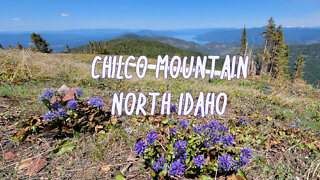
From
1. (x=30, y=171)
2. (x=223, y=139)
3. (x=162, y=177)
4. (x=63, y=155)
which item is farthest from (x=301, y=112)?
(x=30, y=171)

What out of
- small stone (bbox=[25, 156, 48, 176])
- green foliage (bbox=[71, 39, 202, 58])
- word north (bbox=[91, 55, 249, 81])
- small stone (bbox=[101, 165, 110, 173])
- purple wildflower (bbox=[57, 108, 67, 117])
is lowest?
small stone (bbox=[101, 165, 110, 173])

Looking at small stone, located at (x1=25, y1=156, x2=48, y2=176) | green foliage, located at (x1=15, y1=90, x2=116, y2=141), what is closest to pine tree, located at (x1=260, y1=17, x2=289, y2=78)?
green foliage, located at (x1=15, y1=90, x2=116, y2=141)

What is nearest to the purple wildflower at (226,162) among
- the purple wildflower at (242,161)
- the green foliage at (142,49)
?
the purple wildflower at (242,161)

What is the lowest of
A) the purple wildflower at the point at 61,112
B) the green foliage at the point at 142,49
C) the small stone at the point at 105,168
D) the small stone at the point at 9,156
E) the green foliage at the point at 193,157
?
the small stone at the point at 105,168

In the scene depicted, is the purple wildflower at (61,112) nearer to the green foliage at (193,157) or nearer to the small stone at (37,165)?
the small stone at (37,165)

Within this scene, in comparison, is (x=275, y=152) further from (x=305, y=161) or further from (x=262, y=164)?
(x=262, y=164)

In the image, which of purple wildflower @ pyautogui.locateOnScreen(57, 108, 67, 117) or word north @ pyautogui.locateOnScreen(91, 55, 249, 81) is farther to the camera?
word north @ pyautogui.locateOnScreen(91, 55, 249, 81)

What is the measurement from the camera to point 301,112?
5.63 metres

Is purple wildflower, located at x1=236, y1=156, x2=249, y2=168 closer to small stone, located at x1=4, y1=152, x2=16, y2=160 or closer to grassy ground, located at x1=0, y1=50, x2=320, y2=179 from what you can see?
grassy ground, located at x1=0, y1=50, x2=320, y2=179

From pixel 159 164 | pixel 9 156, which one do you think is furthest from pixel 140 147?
pixel 9 156

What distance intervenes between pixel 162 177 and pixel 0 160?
2.21 m

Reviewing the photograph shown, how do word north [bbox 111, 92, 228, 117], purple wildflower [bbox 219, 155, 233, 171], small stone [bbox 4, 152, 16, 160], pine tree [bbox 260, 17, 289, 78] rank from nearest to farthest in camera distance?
purple wildflower [bbox 219, 155, 233, 171] → small stone [bbox 4, 152, 16, 160] → word north [bbox 111, 92, 228, 117] → pine tree [bbox 260, 17, 289, 78]

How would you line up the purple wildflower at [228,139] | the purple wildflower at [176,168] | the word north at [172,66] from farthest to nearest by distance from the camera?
the word north at [172,66] < the purple wildflower at [228,139] < the purple wildflower at [176,168]

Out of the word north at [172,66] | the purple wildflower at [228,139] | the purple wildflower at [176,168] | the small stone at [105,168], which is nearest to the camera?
the purple wildflower at [176,168]
